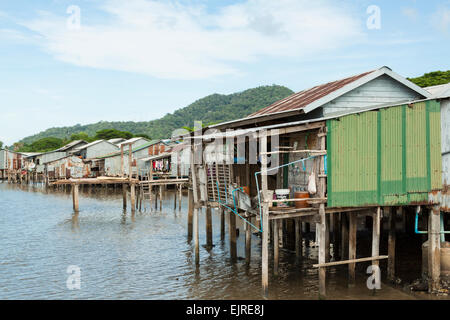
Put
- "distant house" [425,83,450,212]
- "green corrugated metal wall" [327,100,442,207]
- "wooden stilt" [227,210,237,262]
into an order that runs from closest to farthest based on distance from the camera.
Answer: "green corrugated metal wall" [327,100,442,207]
"distant house" [425,83,450,212]
"wooden stilt" [227,210,237,262]

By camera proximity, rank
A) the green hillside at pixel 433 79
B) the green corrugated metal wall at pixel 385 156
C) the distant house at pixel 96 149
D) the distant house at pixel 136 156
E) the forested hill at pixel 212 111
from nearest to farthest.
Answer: the green corrugated metal wall at pixel 385 156 → the green hillside at pixel 433 79 → the distant house at pixel 136 156 → the distant house at pixel 96 149 → the forested hill at pixel 212 111

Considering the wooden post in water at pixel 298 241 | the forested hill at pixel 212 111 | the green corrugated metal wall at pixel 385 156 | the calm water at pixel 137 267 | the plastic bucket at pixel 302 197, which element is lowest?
the calm water at pixel 137 267

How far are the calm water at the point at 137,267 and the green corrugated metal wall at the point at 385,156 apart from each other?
2902 mm

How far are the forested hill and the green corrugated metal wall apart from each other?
7933cm

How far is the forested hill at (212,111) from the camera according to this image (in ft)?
331

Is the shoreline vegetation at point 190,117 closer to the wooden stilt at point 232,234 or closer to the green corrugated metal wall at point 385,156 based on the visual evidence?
the wooden stilt at point 232,234

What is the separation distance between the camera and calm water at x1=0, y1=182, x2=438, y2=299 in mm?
13234

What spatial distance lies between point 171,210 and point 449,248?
22938mm

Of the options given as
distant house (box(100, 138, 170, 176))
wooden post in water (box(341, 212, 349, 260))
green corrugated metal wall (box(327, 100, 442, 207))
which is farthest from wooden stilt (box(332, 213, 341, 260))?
distant house (box(100, 138, 170, 176))

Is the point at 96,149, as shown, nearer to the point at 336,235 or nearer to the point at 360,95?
the point at 336,235

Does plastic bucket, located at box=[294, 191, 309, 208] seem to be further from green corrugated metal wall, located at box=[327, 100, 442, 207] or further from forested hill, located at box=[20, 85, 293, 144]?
forested hill, located at box=[20, 85, 293, 144]

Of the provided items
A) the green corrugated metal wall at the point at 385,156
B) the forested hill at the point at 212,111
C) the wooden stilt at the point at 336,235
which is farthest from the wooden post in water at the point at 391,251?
the forested hill at the point at 212,111
